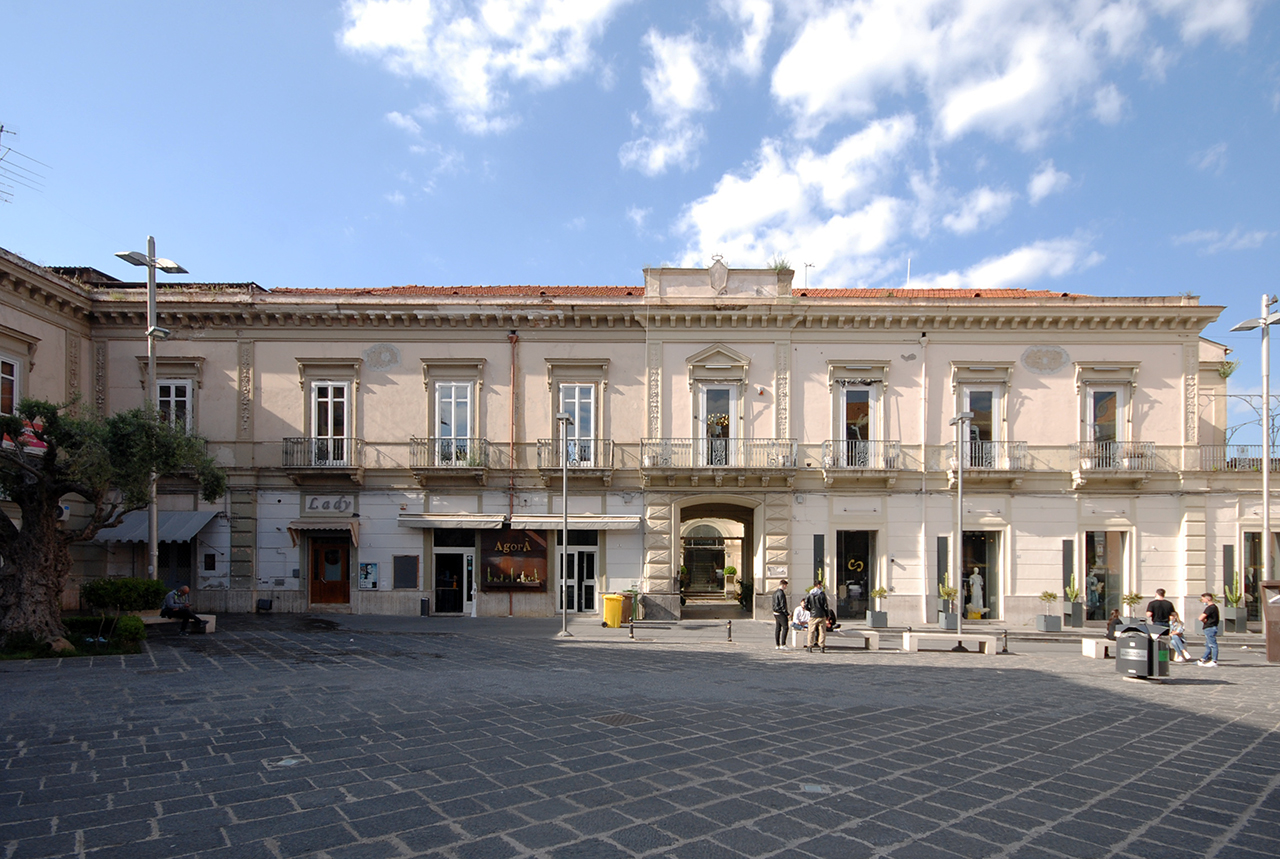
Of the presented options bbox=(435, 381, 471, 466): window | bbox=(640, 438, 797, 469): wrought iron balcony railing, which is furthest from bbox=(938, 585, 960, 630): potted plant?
bbox=(435, 381, 471, 466): window

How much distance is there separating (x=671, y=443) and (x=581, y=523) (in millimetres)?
3720

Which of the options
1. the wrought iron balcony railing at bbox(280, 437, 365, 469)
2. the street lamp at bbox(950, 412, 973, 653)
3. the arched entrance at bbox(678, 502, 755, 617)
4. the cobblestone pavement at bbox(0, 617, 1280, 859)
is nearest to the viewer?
the cobblestone pavement at bbox(0, 617, 1280, 859)

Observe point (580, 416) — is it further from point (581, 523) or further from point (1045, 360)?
point (1045, 360)

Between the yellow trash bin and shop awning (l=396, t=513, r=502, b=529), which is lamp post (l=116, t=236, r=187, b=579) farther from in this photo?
the yellow trash bin

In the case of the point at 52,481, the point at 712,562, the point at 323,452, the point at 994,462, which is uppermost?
the point at 323,452

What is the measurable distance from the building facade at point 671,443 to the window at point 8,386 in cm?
253

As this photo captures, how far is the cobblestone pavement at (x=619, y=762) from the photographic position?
5.35m

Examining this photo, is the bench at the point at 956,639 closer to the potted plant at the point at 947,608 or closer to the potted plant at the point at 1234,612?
the potted plant at the point at 947,608

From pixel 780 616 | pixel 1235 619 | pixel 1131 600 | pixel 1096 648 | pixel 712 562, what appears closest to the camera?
pixel 1096 648

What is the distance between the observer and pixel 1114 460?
2227 centimetres

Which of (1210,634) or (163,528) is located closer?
(1210,634)

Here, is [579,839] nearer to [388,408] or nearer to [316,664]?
[316,664]

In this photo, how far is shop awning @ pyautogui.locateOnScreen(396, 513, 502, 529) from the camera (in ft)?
72.4

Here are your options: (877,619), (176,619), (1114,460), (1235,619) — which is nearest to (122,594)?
(176,619)
